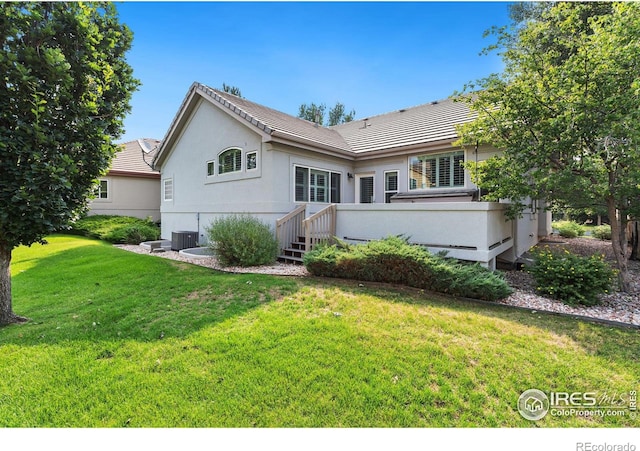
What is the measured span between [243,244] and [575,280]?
25.0 ft

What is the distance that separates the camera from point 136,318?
4605 millimetres

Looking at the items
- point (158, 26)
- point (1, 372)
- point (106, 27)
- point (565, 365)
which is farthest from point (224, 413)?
point (158, 26)

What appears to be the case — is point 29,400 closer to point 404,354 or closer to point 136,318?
point 136,318

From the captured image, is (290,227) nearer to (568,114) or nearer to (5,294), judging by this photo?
(5,294)

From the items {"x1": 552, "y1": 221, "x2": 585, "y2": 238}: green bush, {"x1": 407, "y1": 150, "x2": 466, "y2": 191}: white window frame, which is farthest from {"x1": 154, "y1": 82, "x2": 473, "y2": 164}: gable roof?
{"x1": 552, "y1": 221, "x2": 585, "y2": 238}: green bush

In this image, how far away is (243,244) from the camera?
8383mm

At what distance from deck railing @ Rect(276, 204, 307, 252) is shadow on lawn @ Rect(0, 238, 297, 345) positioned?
7.83 feet

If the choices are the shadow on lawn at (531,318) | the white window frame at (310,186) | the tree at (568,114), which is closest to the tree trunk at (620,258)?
the tree at (568,114)

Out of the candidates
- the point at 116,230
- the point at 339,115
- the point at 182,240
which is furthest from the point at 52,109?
the point at 339,115

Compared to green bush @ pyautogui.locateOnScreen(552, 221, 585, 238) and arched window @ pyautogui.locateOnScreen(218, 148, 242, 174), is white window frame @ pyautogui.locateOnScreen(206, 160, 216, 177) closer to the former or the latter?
arched window @ pyautogui.locateOnScreen(218, 148, 242, 174)

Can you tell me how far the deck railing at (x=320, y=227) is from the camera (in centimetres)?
853

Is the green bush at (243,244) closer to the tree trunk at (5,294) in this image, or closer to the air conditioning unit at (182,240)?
the air conditioning unit at (182,240)

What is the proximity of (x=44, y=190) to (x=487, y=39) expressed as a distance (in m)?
9.34

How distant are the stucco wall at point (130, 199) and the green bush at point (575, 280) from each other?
2204 cm
